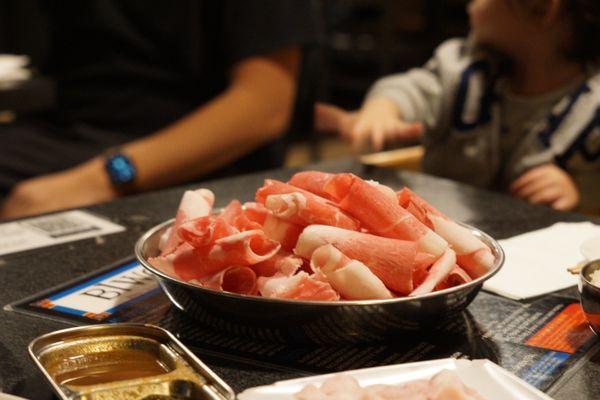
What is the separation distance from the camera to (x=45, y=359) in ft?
2.29

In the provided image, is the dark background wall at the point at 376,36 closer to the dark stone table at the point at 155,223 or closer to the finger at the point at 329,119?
the finger at the point at 329,119

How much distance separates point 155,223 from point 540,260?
58cm

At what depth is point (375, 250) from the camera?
81 centimetres

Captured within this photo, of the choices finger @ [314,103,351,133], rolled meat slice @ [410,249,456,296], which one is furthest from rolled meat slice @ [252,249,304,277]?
finger @ [314,103,351,133]

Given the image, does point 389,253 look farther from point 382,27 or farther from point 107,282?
point 382,27

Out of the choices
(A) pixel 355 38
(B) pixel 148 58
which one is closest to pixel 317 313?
(B) pixel 148 58

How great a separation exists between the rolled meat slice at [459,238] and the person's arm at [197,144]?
0.95 metres

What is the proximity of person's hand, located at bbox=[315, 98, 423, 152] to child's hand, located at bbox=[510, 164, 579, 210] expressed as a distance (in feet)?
0.82

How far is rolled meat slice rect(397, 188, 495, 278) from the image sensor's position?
86 cm

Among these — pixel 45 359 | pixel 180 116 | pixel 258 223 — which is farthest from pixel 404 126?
pixel 45 359

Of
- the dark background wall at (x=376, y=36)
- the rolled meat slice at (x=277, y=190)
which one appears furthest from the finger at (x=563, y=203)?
the dark background wall at (x=376, y=36)

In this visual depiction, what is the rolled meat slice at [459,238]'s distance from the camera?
34.0 inches

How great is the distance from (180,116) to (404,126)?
557 mm

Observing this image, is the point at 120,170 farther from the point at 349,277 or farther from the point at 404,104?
the point at 349,277
